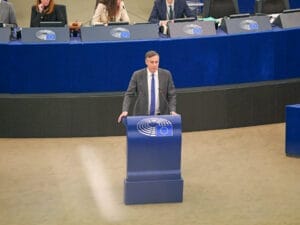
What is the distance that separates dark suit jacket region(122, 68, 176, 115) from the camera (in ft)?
32.3

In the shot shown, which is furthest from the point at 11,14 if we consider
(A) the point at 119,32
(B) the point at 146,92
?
(B) the point at 146,92

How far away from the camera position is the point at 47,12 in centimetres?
1273

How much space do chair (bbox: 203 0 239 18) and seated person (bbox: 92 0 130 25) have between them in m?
2.08

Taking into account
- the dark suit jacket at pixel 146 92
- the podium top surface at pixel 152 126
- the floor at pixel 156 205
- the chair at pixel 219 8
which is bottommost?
the floor at pixel 156 205

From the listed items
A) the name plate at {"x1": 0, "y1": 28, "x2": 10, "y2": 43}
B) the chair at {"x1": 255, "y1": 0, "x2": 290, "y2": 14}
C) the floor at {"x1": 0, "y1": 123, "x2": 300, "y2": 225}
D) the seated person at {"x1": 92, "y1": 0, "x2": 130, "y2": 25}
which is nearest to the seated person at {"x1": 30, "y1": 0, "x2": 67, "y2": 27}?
the seated person at {"x1": 92, "y1": 0, "x2": 130, "y2": 25}

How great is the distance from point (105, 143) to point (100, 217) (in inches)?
105

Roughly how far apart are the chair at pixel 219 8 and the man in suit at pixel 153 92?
4.68 m

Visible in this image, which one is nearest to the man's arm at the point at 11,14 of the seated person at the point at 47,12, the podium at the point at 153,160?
the seated person at the point at 47,12

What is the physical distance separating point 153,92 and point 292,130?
2.11m

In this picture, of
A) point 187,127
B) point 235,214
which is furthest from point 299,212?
point 187,127

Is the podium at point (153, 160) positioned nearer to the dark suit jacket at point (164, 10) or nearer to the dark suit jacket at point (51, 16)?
the dark suit jacket at point (51, 16)

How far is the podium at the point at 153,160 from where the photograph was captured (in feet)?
30.2

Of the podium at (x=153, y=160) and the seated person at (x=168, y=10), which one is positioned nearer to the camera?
the podium at (x=153, y=160)

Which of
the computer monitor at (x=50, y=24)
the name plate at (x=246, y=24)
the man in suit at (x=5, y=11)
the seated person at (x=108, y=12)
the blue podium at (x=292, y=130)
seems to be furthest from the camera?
the man in suit at (x=5, y=11)
